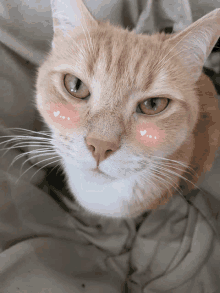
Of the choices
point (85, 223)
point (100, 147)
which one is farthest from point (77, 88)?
point (85, 223)

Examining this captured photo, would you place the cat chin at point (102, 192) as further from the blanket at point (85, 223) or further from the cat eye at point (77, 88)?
the cat eye at point (77, 88)

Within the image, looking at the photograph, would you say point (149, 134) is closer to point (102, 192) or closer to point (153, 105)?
point (153, 105)

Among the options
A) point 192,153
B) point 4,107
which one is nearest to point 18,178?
point 4,107

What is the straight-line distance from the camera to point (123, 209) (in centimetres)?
119

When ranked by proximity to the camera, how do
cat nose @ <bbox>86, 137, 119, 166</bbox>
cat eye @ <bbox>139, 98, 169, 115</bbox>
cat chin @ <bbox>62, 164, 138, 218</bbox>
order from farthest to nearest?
1. cat chin @ <bbox>62, 164, 138, 218</bbox>
2. cat eye @ <bbox>139, 98, 169, 115</bbox>
3. cat nose @ <bbox>86, 137, 119, 166</bbox>

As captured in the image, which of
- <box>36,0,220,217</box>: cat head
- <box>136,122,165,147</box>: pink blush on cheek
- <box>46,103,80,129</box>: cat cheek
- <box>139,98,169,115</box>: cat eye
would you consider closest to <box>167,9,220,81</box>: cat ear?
<box>36,0,220,217</box>: cat head

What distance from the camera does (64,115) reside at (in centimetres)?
89

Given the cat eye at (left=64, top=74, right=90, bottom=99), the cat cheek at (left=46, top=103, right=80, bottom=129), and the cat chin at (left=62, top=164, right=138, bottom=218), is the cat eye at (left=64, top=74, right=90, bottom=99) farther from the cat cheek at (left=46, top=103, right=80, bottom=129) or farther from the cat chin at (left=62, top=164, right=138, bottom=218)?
the cat chin at (left=62, top=164, right=138, bottom=218)

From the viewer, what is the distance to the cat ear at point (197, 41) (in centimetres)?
85

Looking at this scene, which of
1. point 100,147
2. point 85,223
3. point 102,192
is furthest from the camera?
point 85,223

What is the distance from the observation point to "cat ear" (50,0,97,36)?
933 millimetres

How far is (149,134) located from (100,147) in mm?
228

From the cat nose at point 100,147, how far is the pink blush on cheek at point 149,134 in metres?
0.12

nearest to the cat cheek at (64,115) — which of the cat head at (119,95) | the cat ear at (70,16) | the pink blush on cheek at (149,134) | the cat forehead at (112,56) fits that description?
the cat head at (119,95)
